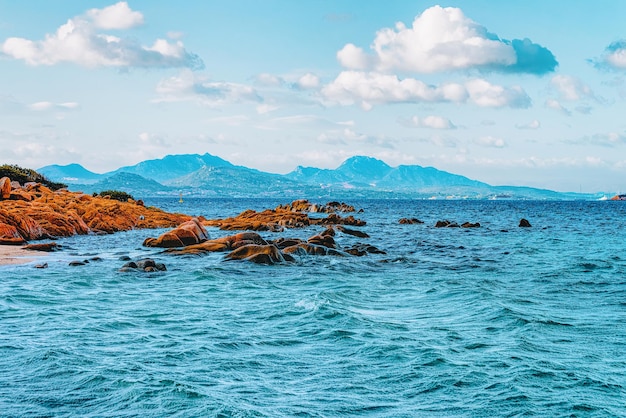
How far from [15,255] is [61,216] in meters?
16.1

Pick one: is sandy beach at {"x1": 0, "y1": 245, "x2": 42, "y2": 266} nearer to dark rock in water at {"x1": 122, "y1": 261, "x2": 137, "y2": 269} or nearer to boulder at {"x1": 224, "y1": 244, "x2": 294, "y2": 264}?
dark rock in water at {"x1": 122, "y1": 261, "x2": 137, "y2": 269}

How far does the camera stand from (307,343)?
15094 millimetres

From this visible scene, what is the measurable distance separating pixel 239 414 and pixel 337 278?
17.0 m

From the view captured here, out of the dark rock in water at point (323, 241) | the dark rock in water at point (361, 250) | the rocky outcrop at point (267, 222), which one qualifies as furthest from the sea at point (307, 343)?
the rocky outcrop at point (267, 222)

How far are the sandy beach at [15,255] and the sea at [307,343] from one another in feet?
3.76

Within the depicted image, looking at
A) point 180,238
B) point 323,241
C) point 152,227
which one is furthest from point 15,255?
point 152,227

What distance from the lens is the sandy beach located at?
2955cm

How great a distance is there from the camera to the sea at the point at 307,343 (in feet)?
36.1

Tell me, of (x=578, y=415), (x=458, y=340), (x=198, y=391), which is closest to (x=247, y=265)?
(x=458, y=340)

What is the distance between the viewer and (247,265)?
3034 centimetres

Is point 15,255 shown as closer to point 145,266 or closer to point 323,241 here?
point 145,266

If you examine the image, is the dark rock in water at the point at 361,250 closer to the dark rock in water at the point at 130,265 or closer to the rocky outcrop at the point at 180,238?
the rocky outcrop at the point at 180,238

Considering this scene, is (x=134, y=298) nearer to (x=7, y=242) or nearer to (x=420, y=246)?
(x=7, y=242)

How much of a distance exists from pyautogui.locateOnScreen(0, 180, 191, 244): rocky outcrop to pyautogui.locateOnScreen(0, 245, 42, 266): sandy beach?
2339 millimetres
